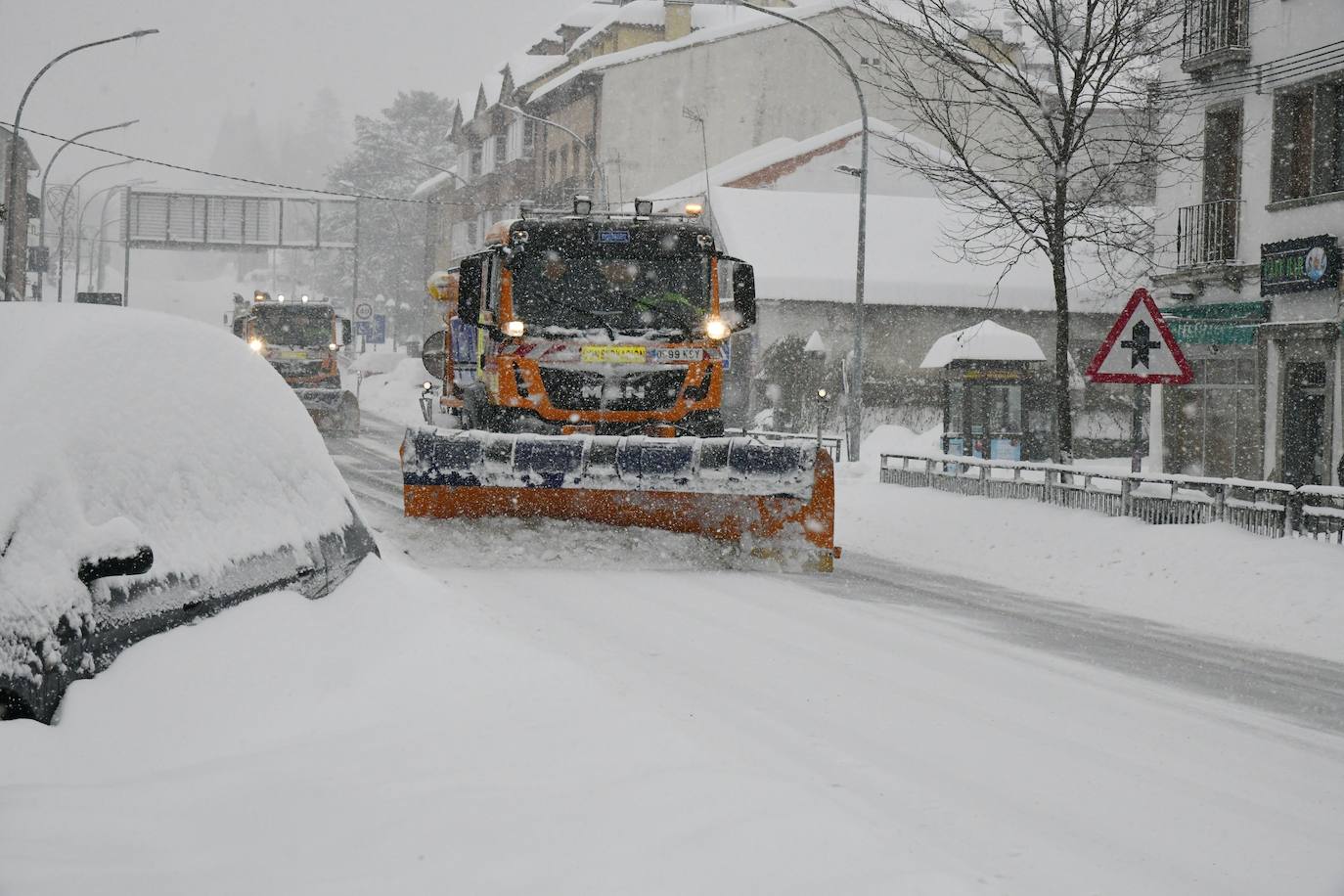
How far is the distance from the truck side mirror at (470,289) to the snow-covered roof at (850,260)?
2533cm

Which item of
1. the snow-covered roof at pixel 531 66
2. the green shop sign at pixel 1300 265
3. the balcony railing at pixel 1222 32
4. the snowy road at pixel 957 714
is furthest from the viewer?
the snow-covered roof at pixel 531 66

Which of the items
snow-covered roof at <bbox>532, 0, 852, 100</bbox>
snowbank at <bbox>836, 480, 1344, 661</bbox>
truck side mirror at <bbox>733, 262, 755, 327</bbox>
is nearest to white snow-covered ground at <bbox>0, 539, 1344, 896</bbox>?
snowbank at <bbox>836, 480, 1344, 661</bbox>

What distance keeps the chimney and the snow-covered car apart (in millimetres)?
54822

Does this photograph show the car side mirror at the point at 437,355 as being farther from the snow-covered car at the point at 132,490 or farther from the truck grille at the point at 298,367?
the truck grille at the point at 298,367

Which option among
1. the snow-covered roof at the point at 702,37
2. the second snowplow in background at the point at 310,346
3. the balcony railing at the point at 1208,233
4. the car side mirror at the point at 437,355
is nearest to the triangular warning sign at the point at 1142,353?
the car side mirror at the point at 437,355

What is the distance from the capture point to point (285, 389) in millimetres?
5879

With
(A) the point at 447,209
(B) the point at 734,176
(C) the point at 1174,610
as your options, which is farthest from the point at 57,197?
(C) the point at 1174,610

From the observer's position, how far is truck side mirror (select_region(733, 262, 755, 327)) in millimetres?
13258

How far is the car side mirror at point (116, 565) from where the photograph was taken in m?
4.05

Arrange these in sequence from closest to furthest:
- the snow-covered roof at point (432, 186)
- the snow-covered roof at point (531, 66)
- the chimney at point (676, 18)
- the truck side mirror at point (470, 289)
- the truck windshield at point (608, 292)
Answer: the truck windshield at point (608, 292), the truck side mirror at point (470, 289), the chimney at point (676, 18), the snow-covered roof at point (531, 66), the snow-covered roof at point (432, 186)

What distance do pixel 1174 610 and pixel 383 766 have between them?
27.6 feet

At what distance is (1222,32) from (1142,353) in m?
12.0

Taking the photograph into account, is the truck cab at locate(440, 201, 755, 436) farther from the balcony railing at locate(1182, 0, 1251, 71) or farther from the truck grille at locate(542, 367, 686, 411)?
the balcony railing at locate(1182, 0, 1251, 71)

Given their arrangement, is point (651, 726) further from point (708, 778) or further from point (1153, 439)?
point (1153, 439)
